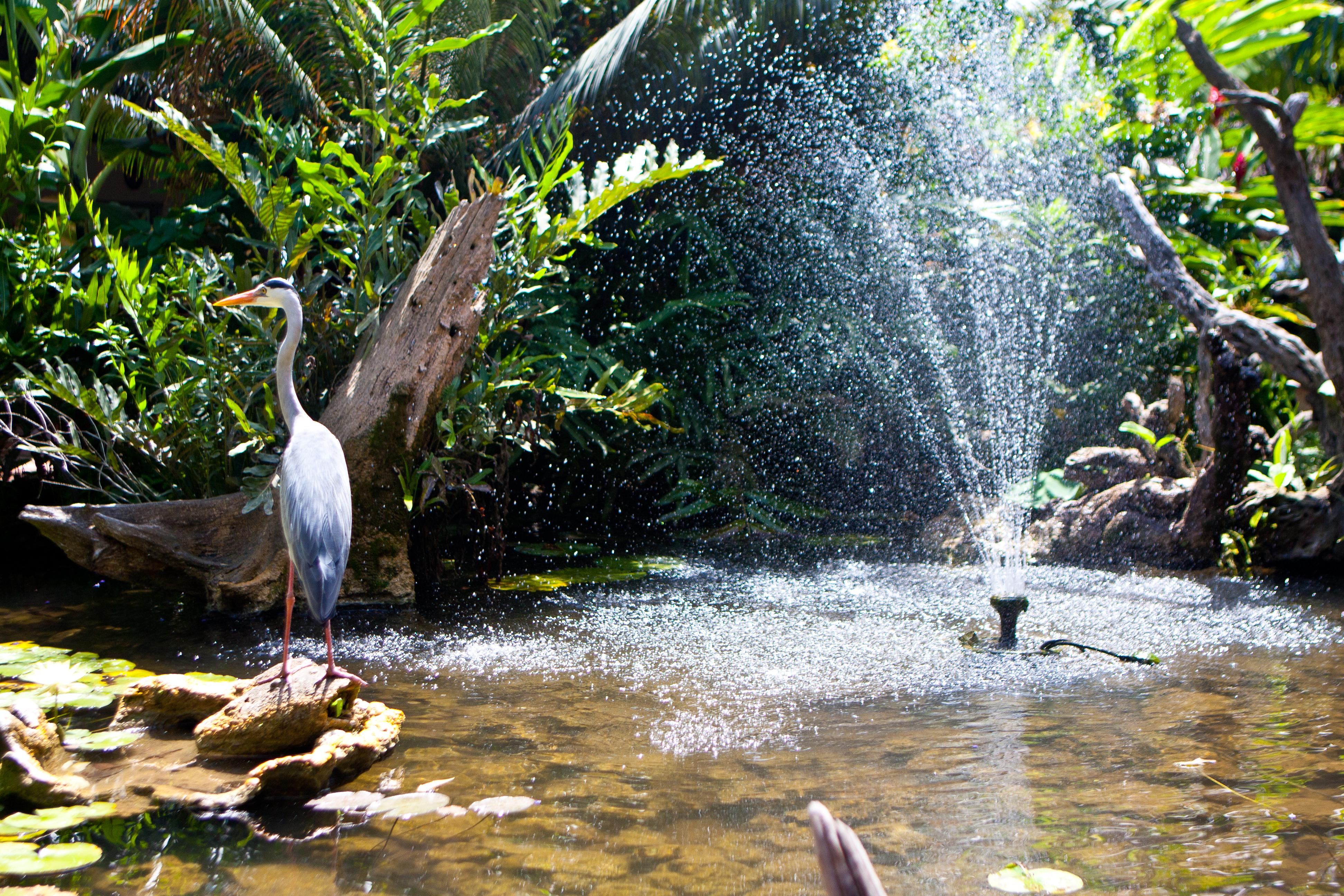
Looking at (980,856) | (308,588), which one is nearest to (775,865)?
(980,856)

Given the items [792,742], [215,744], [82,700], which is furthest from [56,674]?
[792,742]

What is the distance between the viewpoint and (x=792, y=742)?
2.86m

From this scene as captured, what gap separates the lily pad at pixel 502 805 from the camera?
2.38 meters

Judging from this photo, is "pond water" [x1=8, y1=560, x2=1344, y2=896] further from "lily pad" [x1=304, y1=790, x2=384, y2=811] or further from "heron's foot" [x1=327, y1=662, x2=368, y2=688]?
"heron's foot" [x1=327, y1=662, x2=368, y2=688]

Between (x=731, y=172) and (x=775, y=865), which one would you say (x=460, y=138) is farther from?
(x=775, y=865)

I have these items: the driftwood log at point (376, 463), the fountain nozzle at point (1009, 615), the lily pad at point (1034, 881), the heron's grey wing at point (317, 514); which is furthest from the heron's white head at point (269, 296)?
the lily pad at point (1034, 881)

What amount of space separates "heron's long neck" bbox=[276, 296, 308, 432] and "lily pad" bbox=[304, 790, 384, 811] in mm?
1397

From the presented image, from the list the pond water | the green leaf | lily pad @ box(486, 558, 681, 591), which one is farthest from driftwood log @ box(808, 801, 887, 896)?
the green leaf

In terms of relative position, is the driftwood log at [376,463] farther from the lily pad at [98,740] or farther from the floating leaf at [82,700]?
the lily pad at [98,740]

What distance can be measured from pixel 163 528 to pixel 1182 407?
18.9 feet

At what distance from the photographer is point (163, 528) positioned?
427 centimetres

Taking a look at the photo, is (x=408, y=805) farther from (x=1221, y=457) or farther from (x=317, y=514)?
(x=1221, y=457)

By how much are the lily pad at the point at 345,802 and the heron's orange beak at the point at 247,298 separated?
2100mm

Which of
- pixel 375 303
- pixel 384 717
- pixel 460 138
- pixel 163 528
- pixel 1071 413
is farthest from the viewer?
pixel 1071 413
